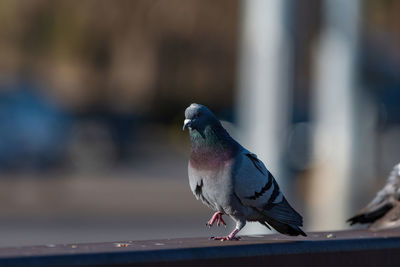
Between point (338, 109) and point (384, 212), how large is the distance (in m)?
4.48

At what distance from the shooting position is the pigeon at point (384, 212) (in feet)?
15.1

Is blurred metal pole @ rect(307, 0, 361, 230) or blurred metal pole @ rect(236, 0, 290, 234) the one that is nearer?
blurred metal pole @ rect(236, 0, 290, 234)

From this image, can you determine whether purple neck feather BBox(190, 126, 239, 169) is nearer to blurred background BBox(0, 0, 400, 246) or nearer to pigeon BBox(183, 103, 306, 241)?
pigeon BBox(183, 103, 306, 241)

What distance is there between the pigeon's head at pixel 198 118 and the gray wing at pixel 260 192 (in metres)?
0.20

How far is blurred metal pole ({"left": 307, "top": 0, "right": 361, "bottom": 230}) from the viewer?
898 centimetres

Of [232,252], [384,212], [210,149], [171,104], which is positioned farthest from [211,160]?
[171,104]

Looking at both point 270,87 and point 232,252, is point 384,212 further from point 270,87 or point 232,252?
point 270,87

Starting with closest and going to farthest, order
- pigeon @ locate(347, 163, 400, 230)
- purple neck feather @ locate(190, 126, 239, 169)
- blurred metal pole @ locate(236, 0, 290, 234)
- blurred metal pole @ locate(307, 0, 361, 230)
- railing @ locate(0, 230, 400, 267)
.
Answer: railing @ locate(0, 230, 400, 267), purple neck feather @ locate(190, 126, 239, 169), pigeon @ locate(347, 163, 400, 230), blurred metal pole @ locate(236, 0, 290, 234), blurred metal pole @ locate(307, 0, 361, 230)

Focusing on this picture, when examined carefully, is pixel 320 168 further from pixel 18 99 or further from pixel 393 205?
pixel 18 99

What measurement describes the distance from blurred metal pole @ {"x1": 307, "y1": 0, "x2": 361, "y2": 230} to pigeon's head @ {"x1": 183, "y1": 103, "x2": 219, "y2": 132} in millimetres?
5274

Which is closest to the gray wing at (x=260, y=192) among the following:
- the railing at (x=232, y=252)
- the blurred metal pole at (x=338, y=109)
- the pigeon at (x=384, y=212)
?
the railing at (x=232, y=252)

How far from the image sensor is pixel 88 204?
17984 millimetres

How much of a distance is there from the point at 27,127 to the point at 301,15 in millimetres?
16314

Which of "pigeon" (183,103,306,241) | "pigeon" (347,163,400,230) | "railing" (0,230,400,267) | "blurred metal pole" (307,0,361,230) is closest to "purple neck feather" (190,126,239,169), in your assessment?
"pigeon" (183,103,306,241)
